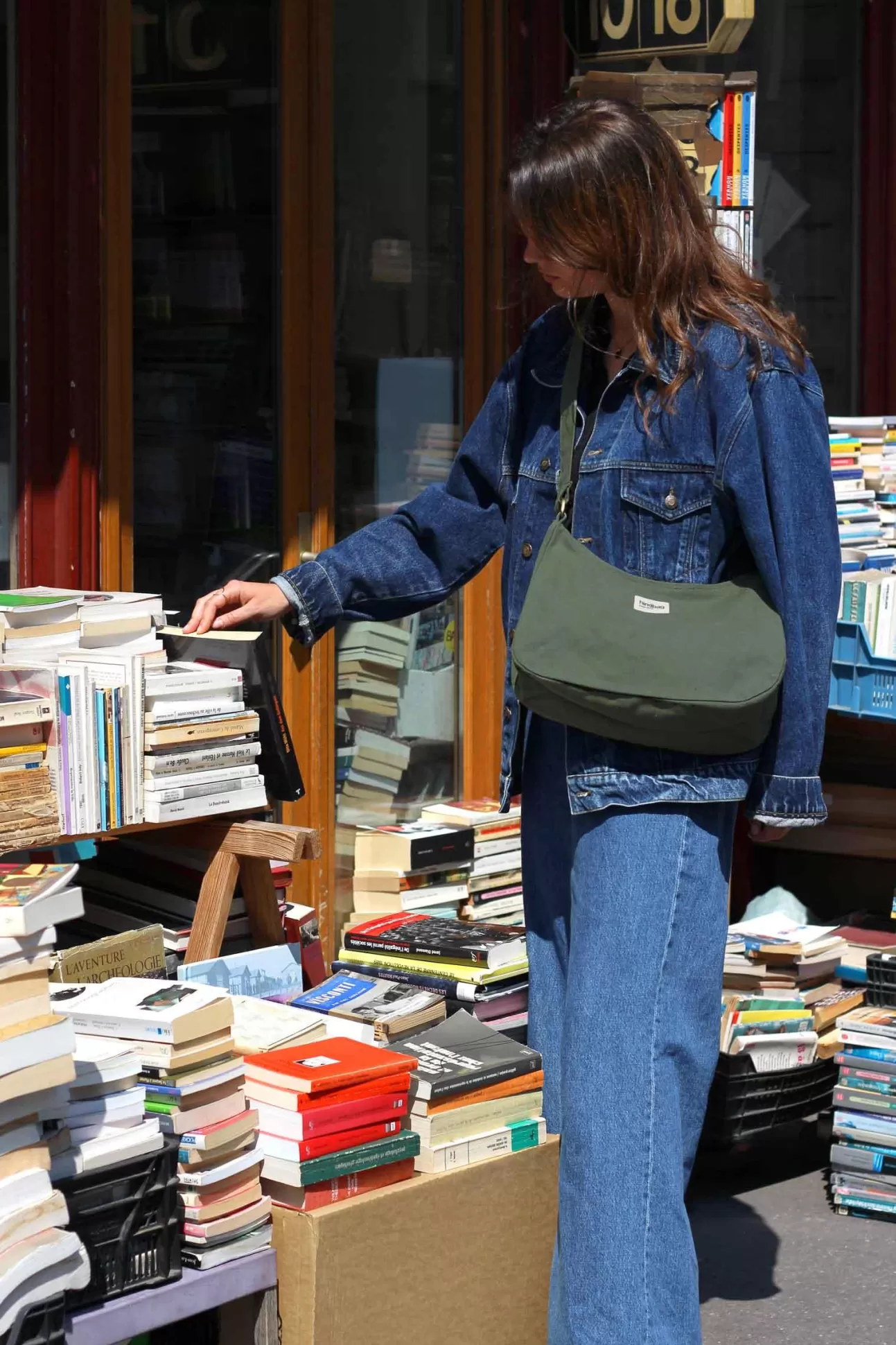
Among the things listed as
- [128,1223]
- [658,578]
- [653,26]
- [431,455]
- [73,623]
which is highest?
[653,26]

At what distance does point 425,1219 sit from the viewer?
2934mm

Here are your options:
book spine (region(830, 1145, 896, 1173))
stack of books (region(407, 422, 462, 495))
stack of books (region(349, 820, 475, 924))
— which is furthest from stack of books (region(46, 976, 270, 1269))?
stack of books (region(407, 422, 462, 495))

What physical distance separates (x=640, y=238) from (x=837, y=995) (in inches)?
100

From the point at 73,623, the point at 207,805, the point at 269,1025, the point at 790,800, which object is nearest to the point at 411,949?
the point at 207,805

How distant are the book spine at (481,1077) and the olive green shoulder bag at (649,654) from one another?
693mm

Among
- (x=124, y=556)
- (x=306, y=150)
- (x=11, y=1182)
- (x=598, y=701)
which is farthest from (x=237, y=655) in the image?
(x=306, y=150)

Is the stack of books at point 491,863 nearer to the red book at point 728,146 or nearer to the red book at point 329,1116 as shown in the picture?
the red book at point 728,146

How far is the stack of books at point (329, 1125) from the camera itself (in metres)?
2.86

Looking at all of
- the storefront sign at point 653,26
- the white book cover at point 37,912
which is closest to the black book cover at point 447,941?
the white book cover at point 37,912

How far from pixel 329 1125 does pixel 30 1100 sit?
1.82 feet

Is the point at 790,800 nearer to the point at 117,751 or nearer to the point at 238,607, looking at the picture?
the point at 238,607

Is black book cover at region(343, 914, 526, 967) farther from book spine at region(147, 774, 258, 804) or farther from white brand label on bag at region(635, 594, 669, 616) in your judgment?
white brand label on bag at region(635, 594, 669, 616)

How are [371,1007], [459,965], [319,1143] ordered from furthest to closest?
[459,965] → [371,1007] → [319,1143]

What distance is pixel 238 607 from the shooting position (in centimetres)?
336
